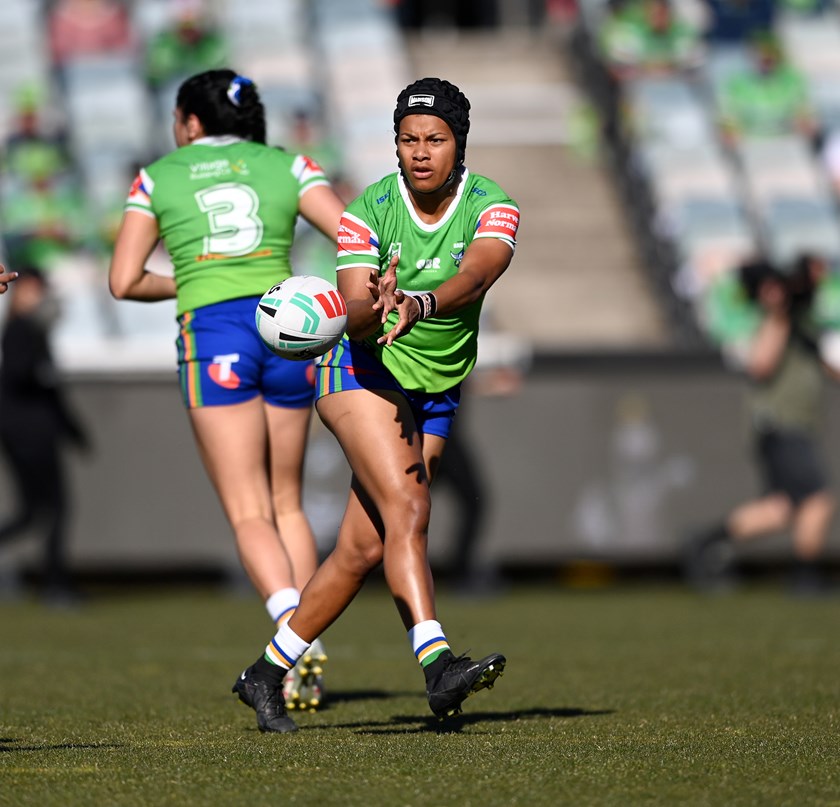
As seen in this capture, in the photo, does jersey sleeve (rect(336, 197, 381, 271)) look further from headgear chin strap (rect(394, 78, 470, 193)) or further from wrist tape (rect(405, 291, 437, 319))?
wrist tape (rect(405, 291, 437, 319))

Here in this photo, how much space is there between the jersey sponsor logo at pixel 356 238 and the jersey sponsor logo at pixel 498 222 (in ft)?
1.08

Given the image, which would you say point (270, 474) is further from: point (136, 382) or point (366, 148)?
point (366, 148)

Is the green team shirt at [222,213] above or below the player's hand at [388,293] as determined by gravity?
above

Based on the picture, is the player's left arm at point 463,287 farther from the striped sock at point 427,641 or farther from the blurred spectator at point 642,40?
the blurred spectator at point 642,40

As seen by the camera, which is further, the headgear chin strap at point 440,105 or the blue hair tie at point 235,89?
the blue hair tie at point 235,89

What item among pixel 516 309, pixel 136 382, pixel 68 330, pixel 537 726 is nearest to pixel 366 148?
pixel 516 309

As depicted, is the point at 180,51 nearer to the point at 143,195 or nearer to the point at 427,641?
the point at 143,195

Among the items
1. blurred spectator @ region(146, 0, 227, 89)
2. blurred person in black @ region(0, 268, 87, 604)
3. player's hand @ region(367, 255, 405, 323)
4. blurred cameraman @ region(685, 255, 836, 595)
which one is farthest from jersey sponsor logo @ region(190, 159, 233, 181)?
blurred spectator @ region(146, 0, 227, 89)

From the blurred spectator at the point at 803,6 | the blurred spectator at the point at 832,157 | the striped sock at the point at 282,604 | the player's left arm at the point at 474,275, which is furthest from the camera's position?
the blurred spectator at the point at 803,6

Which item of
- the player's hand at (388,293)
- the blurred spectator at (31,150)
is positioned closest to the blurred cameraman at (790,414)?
the player's hand at (388,293)

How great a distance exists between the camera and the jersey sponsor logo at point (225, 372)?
641 centimetres

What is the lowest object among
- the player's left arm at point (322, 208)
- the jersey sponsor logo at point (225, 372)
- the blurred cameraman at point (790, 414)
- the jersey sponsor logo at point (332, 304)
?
the blurred cameraman at point (790, 414)

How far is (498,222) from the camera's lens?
5535mm

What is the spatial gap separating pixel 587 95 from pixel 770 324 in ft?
35.5
